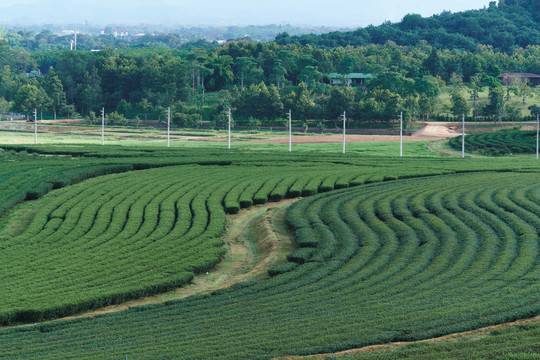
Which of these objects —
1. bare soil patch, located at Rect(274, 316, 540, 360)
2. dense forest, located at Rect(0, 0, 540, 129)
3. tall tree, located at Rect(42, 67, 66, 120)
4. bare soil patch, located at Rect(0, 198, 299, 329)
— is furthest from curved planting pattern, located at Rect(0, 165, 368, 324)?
tall tree, located at Rect(42, 67, 66, 120)

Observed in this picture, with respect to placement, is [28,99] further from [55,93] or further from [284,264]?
[284,264]

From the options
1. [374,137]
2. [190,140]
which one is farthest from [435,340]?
[374,137]

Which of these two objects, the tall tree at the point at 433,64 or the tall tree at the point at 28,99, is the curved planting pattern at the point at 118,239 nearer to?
the tall tree at the point at 28,99

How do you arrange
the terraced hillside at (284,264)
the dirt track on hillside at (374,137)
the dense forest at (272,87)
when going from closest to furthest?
the terraced hillside at (284,264) < the dirt track on hillside at (374,137) < the dense forest at (272,87)

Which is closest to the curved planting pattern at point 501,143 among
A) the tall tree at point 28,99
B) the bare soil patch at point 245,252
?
the bare soil patch at point 245,252

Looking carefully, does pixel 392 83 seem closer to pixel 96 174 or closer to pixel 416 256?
pixel 96 174
